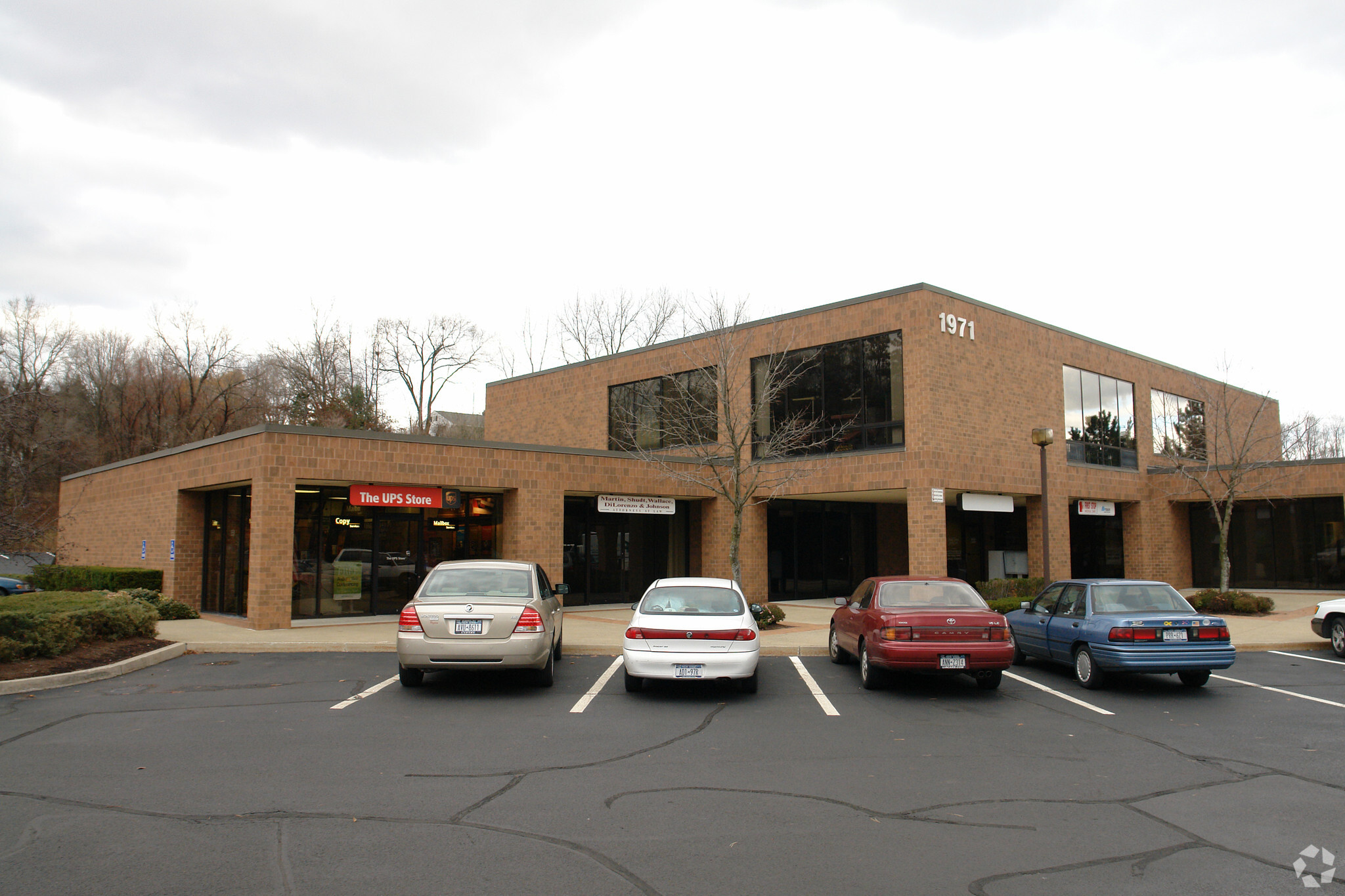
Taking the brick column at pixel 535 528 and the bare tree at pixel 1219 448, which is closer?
the brick column at pixel 535 528

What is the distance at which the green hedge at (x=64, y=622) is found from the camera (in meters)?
11.6

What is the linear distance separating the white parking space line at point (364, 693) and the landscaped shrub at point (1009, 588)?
15086 millimetres

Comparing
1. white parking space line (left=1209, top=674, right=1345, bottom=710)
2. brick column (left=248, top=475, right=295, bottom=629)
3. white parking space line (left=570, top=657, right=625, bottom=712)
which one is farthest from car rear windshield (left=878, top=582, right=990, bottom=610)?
brick column (left=248, top=475, right=295, bottom=629)

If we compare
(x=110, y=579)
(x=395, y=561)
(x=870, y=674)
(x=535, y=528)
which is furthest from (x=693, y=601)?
(x=110, y=579)

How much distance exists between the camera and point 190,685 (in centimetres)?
1101

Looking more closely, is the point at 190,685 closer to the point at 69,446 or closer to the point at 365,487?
the point at 365,487

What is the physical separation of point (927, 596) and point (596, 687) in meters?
4.38

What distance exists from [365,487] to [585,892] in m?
14.7

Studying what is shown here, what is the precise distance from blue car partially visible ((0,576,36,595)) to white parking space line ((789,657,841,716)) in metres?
24.0

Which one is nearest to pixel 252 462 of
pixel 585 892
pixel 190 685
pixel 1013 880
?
pixel 190 685

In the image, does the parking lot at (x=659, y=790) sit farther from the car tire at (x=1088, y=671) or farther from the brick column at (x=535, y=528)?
the brick column at (x=535, y=528)

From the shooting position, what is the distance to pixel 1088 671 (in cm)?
1127

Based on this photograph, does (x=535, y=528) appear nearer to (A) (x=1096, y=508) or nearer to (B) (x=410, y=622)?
(B) (x=410, y=622)

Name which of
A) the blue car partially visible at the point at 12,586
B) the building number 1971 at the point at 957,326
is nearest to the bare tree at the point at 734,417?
the building number 1971 at the point at 957,326
